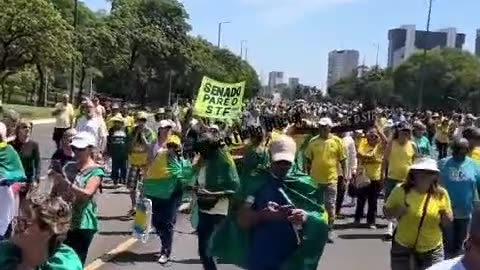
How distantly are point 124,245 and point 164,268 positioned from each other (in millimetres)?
1173

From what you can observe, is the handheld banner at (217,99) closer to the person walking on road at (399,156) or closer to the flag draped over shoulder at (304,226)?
the person walking on road at (399,156)

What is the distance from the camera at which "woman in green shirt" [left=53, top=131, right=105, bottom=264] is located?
23.1ft

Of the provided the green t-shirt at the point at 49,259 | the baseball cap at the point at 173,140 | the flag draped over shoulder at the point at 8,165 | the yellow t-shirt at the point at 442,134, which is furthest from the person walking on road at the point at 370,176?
the yellow t-shirt at the point at 442,134

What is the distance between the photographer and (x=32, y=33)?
49.0 meters

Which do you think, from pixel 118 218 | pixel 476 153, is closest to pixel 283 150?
pixel 476 153

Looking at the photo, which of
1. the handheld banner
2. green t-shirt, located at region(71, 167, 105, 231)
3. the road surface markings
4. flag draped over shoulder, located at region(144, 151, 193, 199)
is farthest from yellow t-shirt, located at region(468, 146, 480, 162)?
the handheld banner

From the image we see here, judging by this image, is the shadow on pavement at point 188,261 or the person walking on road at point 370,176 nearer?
the shadow on pavement at point 188,261

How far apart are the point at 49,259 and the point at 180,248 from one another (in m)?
8.63

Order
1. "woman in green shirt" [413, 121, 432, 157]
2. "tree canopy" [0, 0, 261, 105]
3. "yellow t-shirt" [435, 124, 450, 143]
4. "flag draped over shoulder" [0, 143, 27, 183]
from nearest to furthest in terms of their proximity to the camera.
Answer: "flag draped over shoulder" [0, 143, 27, 183]
"woman in green shirt" [413, 121, 432, 157]
"yellow t-shirt" [435, 124, 450, 143]
"tree canopy" [0, 0, 261, 105]

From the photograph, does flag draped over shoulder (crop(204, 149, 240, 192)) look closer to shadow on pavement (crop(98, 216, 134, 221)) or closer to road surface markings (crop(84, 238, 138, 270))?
road surface markings (crop(84, 238, 138, 270))

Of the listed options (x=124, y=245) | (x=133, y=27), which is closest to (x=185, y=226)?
(x=124, y=245)

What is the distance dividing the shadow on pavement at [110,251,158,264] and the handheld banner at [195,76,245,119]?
6.34 meters

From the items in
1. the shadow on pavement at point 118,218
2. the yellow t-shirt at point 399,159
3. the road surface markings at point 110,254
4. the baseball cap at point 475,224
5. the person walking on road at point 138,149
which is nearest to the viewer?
the baseball cap at point 475,224

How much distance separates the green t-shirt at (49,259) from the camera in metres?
3.99
